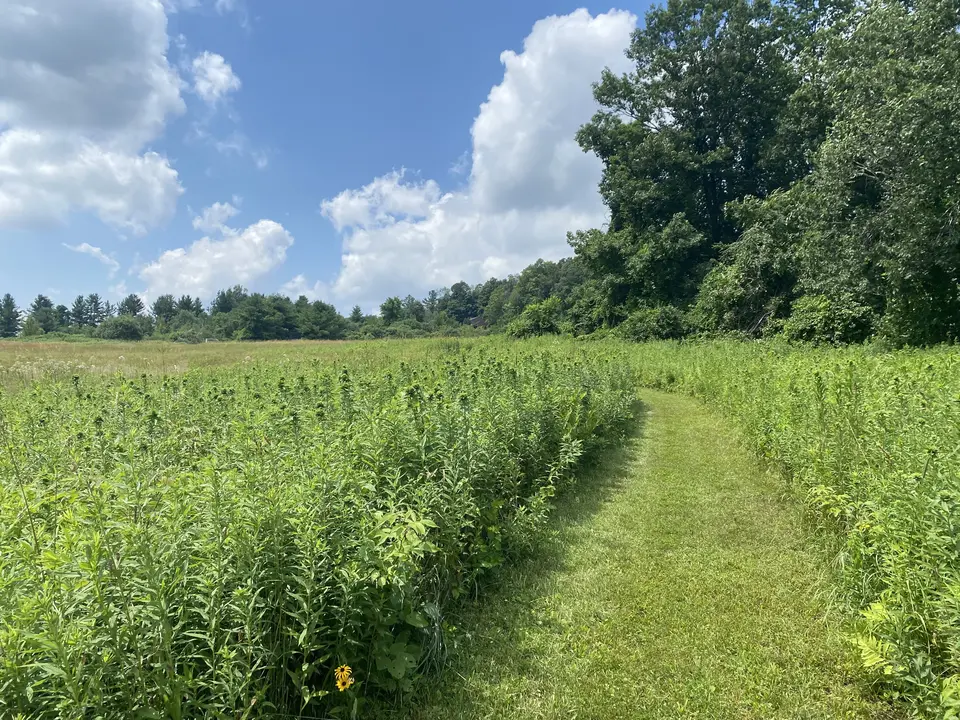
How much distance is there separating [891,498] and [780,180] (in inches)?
1280

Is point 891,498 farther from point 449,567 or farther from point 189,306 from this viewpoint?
point 189,306

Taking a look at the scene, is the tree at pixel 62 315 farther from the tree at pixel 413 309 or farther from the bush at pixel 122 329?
the tree at pixel 413 309

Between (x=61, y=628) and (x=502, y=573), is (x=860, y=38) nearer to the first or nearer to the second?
(x=502, y=573)

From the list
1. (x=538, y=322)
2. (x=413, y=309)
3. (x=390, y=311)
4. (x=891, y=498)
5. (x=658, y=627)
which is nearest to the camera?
(x=891, y=498)

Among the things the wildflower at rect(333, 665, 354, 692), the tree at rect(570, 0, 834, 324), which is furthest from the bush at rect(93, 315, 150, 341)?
the wildflower at rect(333, 665, 354, 692)

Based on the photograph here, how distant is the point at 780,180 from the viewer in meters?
29.3

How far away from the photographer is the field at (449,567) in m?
1.92

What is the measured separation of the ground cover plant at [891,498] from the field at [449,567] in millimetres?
21

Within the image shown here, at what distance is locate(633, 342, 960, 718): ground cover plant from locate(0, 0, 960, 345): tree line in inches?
306

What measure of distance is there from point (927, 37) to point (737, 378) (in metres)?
9.88

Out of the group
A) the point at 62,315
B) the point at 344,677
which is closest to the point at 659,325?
the point at 344,677

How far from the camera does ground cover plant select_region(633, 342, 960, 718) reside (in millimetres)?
2340

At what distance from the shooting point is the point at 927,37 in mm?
11547

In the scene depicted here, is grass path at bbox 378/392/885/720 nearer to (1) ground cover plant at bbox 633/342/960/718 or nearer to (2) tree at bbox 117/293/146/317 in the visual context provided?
(1) ground cover plant at bbox 633/342/960/718
